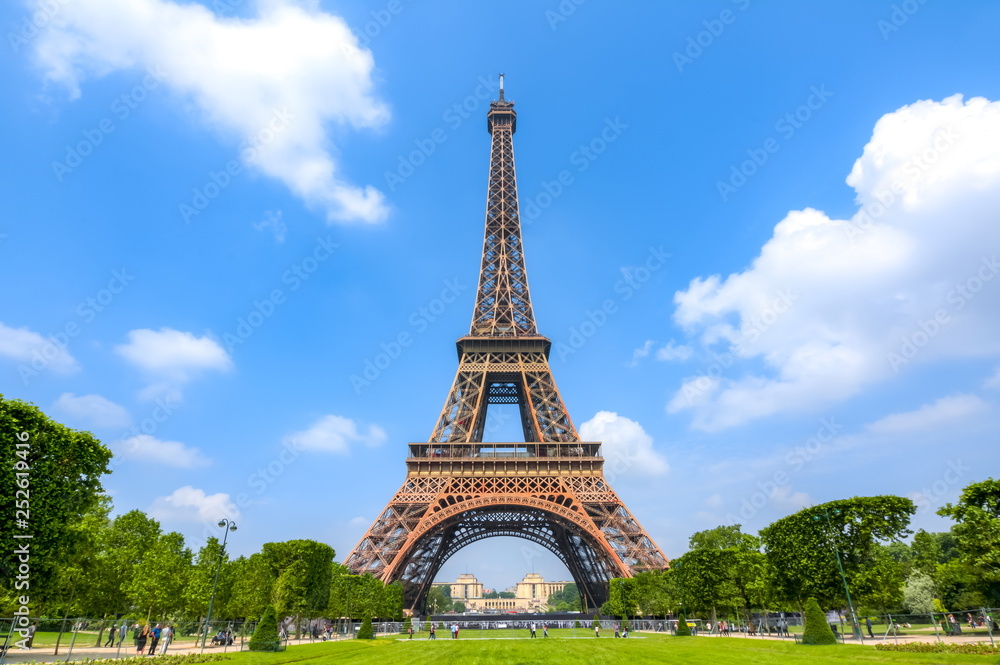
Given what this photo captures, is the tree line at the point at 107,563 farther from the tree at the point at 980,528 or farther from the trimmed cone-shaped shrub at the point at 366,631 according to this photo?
the tree at the point at 980,528

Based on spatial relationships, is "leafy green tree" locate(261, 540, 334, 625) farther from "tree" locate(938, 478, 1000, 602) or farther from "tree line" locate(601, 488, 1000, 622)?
"tree" locate(938, 478, 1000, 602)

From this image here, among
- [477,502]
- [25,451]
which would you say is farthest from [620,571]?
[25,451]

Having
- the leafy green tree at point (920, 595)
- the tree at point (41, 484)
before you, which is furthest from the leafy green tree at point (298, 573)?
the leafy green tree at point (920, 595)

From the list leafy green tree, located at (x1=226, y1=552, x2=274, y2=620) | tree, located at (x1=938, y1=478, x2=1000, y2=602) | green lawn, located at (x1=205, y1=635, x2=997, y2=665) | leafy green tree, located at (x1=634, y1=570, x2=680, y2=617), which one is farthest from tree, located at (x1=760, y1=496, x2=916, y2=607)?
leafy green tree, located at (x1=226, y1=552, x2=274, y2=620)

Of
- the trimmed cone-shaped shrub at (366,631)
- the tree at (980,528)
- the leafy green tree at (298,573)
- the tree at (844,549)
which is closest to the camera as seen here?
the tree at (980,528)

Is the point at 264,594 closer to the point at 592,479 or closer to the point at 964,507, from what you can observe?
the point at 592,479

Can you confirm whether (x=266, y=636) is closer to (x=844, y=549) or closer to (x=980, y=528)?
(x=844, y=549)
